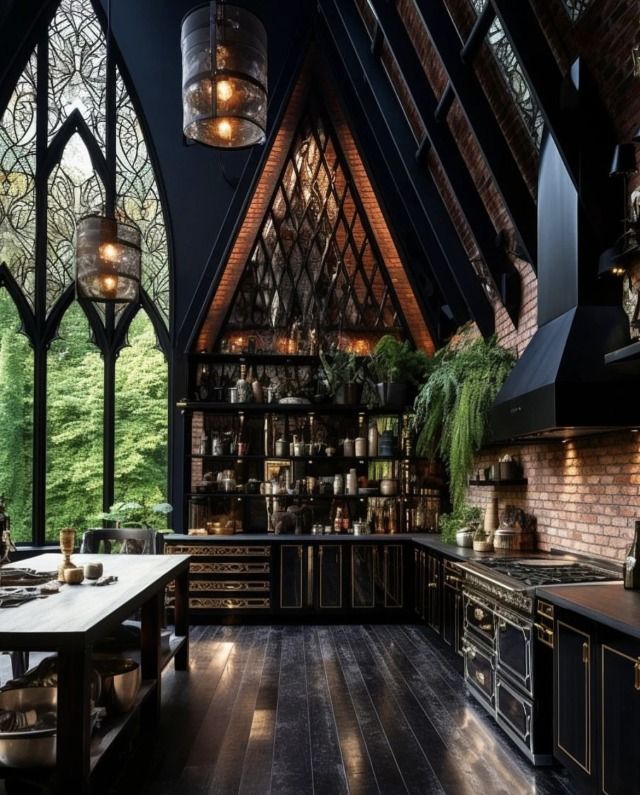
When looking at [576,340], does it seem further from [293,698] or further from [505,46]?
[293,698]

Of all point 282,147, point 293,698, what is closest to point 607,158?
point 293,698

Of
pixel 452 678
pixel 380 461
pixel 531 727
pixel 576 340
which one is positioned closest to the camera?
pixel 531 727

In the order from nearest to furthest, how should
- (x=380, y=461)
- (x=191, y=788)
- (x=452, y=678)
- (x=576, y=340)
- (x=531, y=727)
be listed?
(x=191, y=788) → (x=531, y=727) → (x=576, y=340) → (x=452, y=678) → (x=380, y=461)

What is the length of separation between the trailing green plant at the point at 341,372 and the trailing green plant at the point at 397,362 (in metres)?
0.24

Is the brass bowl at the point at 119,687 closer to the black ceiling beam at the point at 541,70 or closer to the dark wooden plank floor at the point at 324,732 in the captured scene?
the dark wooden plank floor at the point at 324,732

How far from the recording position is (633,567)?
4.08m

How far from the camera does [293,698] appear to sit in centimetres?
527

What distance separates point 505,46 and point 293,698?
507 centimetres

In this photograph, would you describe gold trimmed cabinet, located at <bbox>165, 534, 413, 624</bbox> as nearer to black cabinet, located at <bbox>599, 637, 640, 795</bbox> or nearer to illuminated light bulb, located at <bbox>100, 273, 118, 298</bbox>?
illuminated light bulb, located at <bbox>100, 273, 118, 298</bbox>

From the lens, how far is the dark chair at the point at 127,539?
6.02 m

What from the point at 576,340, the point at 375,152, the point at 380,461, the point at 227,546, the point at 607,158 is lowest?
the point at 227,546

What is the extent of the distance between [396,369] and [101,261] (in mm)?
4402

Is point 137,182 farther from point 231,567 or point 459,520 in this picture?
point 459,520

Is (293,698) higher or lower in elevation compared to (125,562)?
lower
